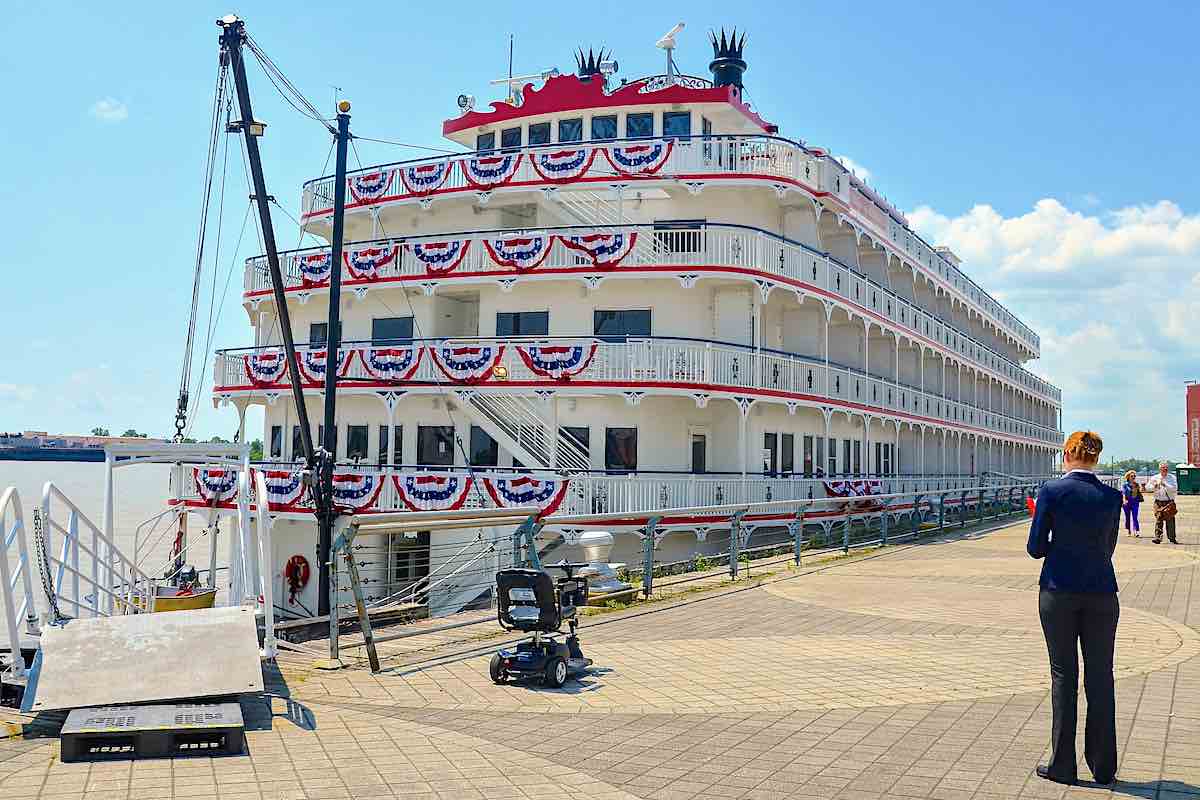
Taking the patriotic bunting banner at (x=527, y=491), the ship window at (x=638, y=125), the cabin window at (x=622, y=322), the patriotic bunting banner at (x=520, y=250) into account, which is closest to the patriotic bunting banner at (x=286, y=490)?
the patriotic bunting banner at (x=527, y=491)

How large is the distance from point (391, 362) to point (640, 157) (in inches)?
319

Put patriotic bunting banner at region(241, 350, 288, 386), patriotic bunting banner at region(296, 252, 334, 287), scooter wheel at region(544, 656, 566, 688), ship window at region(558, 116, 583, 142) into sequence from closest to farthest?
1. scooter wheel at region(544, 656, 566, 688)
2. patriotic bunting banner at region(241, 350, 288, 386)
3. patriotic bunting banner at region(296, 252, 334, 287)
4. ship window at region(558, 116, 583, 142)

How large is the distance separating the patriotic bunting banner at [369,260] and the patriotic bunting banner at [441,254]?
35.7 inches

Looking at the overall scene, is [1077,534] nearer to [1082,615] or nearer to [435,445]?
[1082,615]

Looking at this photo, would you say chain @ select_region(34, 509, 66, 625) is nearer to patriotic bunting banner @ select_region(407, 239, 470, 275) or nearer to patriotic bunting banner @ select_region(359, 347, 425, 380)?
patriotic bunting banner @ select_region(359, 347, 425, 380)

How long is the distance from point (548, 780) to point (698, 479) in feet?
58.1

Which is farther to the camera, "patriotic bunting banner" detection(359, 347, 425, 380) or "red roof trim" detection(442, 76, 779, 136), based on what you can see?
"red roof trim" detection(442, 76, 779, 136)

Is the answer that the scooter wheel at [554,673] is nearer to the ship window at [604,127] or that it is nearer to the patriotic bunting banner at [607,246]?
the patriotic bunting banner at [607,246]

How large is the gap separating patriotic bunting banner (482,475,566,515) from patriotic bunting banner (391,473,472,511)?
0.71 metres

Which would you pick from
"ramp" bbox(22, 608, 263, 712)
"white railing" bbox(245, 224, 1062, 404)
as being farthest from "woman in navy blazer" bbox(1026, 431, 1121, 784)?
"white railing" bbox(245, 224, 1062, 404)

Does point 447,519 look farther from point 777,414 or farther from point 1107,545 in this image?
point 777,414

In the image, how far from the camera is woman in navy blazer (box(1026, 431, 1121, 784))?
581 cm

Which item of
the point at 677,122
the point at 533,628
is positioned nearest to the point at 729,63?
the point at 677,122

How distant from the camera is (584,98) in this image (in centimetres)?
2912
